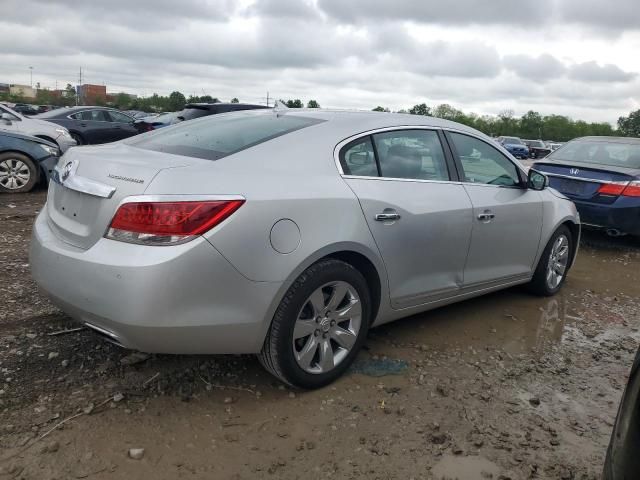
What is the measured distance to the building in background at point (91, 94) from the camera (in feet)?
280

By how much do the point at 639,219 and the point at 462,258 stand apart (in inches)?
166

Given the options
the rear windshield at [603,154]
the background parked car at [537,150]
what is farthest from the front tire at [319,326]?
the background parked car at [537,150]

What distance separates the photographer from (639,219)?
23.0 ft

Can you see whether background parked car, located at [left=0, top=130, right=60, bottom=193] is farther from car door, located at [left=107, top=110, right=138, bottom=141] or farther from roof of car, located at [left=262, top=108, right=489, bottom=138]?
car door, located at [left=107, top=110, right=138, bottom=141]

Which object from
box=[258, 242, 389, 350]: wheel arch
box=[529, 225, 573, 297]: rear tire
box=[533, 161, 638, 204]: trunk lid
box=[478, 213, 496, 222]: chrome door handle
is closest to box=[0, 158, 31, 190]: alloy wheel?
box=[258, 242, 389, 350]: wheel arch

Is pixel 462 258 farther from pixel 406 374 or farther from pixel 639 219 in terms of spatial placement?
pixel 639 219

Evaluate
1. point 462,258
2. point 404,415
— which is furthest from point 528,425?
point 462,258

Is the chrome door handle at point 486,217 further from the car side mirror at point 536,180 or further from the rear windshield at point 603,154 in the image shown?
the rear windshield at point 603,154

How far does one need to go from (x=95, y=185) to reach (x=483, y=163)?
2824 mm

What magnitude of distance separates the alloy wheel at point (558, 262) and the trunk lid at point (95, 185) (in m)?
3.48

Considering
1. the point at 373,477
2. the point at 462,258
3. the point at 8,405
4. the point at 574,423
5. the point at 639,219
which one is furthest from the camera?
the point at 639,219

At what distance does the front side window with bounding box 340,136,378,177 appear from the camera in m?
3.34

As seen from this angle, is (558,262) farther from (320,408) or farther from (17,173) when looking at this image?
(17,173)

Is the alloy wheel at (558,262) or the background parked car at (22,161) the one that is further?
the background parked car at (22,161)
